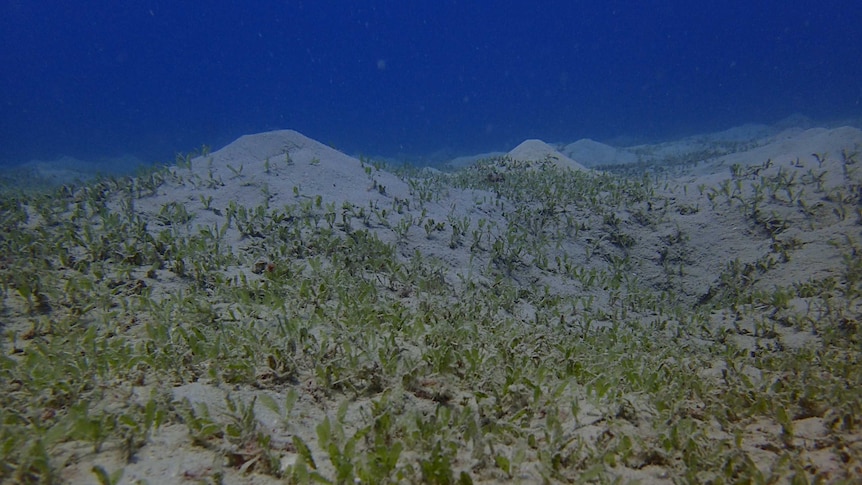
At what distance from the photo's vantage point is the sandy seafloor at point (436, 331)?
8.20ft

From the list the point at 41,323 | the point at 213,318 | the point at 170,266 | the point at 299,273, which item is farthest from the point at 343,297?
the point at 41,323

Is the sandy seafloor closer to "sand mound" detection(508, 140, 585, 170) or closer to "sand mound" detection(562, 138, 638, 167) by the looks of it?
"sand mound" detection(508, 140, 585, 170)

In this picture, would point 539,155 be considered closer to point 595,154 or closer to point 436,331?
point 595,154

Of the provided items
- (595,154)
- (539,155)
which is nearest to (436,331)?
(539,155)

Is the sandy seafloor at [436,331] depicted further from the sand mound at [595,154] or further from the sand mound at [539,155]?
the sand mound at [595,154]

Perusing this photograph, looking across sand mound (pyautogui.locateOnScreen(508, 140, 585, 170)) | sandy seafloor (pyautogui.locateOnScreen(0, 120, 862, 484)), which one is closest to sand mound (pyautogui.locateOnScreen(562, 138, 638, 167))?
sand mound (pyautogui.locateOnScreen(508, 140, 585, 170))

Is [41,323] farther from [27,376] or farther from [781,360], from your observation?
[781,360]

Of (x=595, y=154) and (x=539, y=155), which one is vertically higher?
(x=595, y=154)

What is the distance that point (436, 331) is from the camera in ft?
12.9

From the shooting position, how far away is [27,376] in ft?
9.60

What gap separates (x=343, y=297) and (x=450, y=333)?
4.49 feet

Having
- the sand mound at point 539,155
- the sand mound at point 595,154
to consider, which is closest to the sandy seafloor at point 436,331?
the sand mound at point 539,155

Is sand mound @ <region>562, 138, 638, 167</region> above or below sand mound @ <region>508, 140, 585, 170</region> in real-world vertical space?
above

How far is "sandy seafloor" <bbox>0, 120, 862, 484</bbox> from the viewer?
8.20ft
